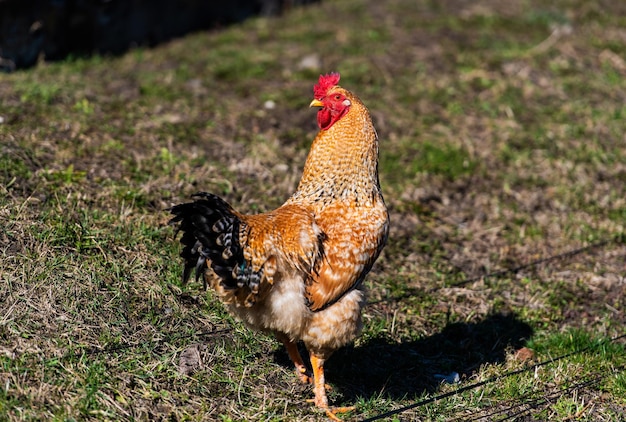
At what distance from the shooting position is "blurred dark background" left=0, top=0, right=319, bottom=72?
8.04 meters

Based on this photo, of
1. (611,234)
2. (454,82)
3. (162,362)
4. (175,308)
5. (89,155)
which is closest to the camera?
(162,362)

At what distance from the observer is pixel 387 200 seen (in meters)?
6.96

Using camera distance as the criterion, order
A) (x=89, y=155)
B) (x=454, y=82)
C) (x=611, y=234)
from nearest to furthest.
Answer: (x=89, y=155) → (x=611, y=234) → (x=454, y=82)

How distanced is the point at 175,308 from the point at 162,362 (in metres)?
0.54

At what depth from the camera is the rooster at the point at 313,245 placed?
3.82 meters

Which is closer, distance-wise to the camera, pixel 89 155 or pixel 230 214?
pixel 230 214

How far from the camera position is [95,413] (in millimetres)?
3863

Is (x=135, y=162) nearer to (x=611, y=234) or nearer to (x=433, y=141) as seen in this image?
(x=433, y=141)

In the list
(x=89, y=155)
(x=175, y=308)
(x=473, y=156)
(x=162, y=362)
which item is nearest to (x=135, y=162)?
(x=89, y=155)

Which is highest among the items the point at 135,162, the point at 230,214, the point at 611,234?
the point at 230,214

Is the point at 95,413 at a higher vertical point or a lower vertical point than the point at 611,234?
higher

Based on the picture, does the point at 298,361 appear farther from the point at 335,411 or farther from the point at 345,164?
the point at 345,164

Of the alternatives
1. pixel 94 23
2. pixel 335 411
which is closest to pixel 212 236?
pixel 335 411

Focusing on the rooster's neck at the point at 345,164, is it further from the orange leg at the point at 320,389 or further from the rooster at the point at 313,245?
the orange leg at the point at 320,389
